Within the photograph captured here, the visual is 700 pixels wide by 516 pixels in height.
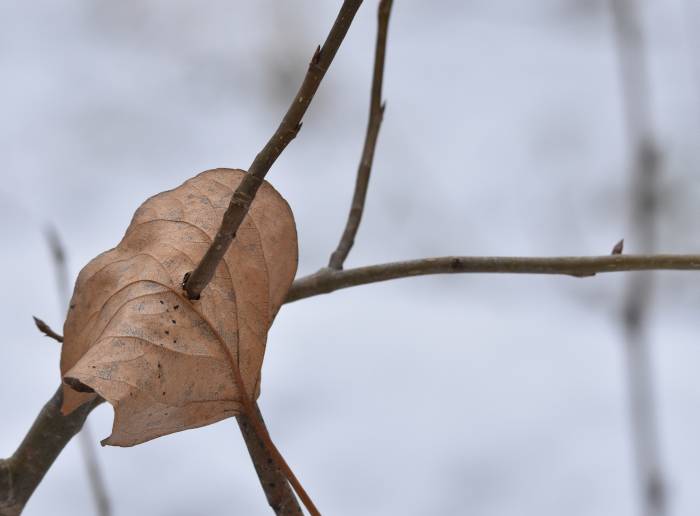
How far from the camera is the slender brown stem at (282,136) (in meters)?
0.24

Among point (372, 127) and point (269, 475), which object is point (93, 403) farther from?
point (372, 127)

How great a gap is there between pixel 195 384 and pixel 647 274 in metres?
0.50

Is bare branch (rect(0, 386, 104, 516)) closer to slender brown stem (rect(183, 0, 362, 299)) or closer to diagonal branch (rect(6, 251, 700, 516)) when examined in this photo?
diagonal branch (rect(6, 251, 700, 516))

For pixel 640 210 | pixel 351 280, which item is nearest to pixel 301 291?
pixel 351 280

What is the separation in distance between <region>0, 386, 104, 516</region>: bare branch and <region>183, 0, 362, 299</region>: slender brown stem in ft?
0.36

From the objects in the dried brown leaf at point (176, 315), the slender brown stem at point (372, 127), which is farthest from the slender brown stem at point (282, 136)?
the slender brown stem at point (372, 127)

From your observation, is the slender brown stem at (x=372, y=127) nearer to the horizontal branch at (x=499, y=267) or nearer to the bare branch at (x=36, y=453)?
the horizontal branch at (x=499, y=267)

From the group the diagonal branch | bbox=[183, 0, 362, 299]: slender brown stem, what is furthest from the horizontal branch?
bbox=[183, 0, 362, 299]: slender brown stem

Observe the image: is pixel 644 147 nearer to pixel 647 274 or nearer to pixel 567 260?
pixel 647 274

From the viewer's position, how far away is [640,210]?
0.82 m

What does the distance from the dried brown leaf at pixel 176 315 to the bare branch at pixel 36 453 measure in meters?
0.06

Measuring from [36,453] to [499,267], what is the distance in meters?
0.21

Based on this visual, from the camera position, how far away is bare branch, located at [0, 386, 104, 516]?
339 mm

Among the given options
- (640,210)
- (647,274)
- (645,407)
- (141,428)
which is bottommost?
(141,428)
